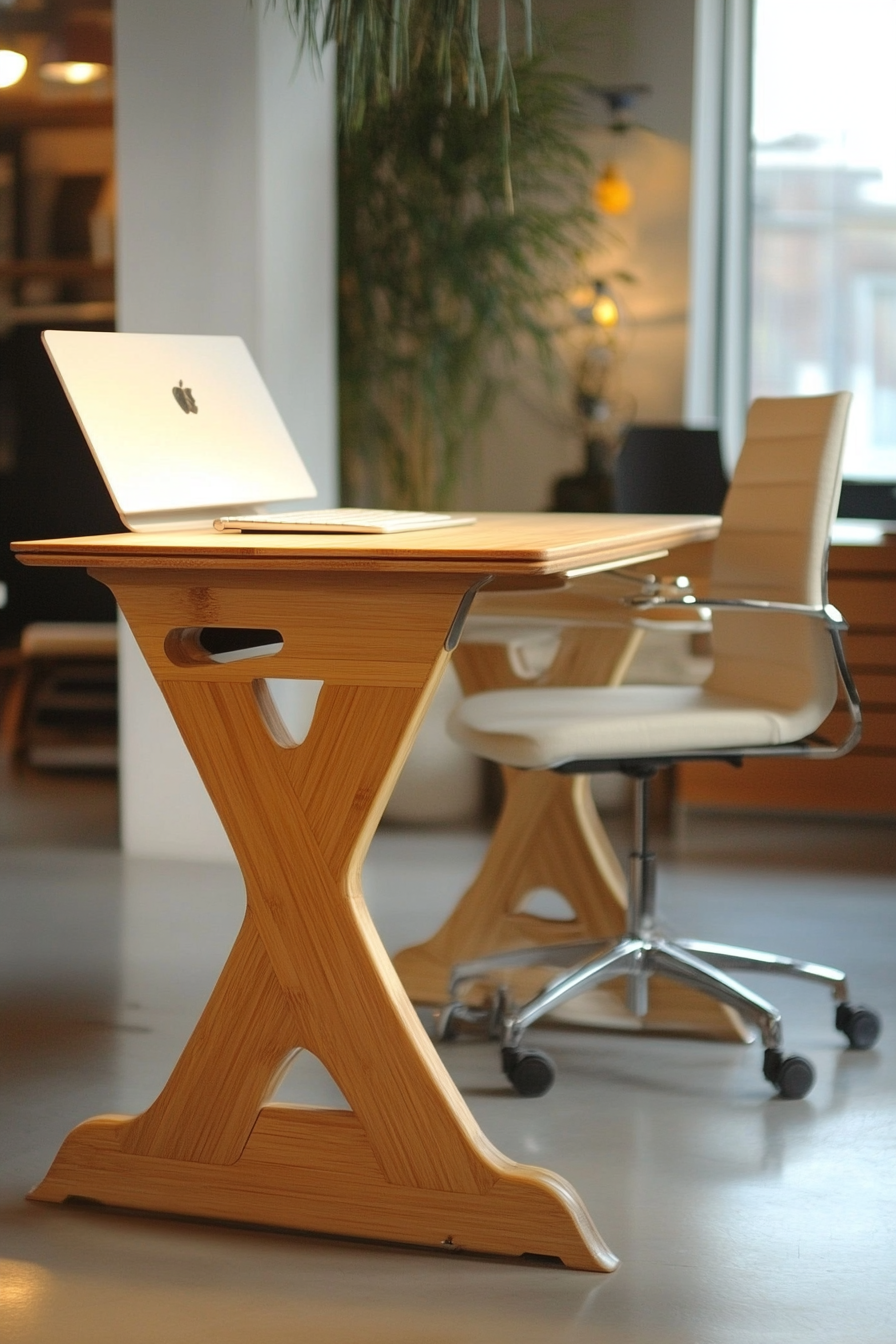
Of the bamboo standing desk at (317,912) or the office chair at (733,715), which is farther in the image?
the office chair at (733,715)

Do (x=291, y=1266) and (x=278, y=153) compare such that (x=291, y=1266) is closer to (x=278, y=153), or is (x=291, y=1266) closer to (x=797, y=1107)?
(x=797, y=1107)

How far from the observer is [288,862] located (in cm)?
209

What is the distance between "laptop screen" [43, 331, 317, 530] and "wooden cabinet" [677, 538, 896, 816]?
2460mm

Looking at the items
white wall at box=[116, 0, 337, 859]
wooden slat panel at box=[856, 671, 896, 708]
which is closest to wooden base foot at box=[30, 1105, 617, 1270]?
white wall at box=[116, 0, 337, 859]

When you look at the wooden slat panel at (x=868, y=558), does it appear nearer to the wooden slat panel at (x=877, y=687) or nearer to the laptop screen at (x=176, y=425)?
the wooden slat panel at (x=877, y=687)

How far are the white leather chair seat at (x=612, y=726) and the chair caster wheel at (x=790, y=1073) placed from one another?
0.50 metres

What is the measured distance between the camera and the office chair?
8.60 feet

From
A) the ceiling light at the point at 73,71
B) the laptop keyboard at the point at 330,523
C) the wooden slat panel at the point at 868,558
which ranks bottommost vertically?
the wooden slat panel at the point at 868,558

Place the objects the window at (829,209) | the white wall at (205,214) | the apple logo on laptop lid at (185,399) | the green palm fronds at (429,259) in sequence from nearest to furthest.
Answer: the apple logo on laptop lid at (185,399)
the white wall at (205,214)
the green palm fronds at (429,259)
the window at (829,209)

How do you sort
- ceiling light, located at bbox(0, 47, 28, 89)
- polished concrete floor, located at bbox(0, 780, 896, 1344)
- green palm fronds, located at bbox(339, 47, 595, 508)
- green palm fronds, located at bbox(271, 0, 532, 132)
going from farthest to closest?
ceiling light, located at bbox(0, 47, 28, 89)
green palm fronds, located at bbox(339, 47, 595, 508)
green palm fronds, located at bbox(271, 0, 532, 132)
polished concrete floor, located at bbox(0, 780, 896, 1344)

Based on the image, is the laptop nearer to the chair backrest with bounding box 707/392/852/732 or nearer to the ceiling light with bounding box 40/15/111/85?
the chair backrest with bounding box 707/392/852/732

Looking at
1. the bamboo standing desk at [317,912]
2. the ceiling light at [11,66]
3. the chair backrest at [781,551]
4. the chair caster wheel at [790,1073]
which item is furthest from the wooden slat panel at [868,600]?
the ceiling light at [11,66]

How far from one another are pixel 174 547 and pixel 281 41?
268 cm

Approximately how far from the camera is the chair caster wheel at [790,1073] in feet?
8.57
